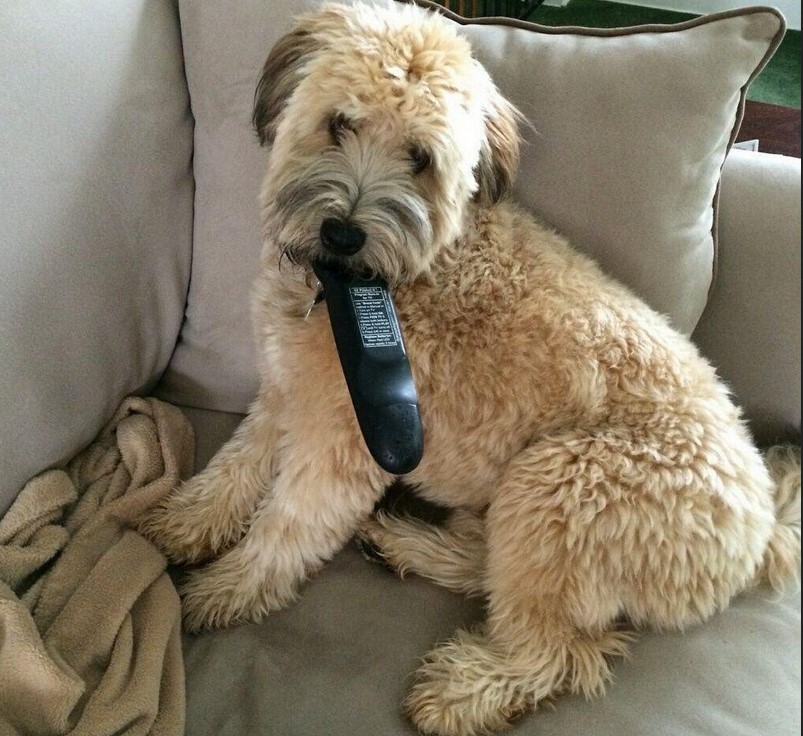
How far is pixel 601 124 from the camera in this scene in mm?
1253

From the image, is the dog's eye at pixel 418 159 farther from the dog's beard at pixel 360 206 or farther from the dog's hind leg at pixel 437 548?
the dog's hind leg at pixel 437 548

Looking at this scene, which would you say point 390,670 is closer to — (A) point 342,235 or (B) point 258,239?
(A) point 342,235

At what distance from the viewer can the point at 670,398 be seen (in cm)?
117

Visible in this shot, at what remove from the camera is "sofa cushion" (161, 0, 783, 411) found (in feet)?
3.98

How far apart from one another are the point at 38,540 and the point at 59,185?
0.65 m

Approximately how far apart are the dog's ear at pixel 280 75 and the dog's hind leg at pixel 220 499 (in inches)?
21.2

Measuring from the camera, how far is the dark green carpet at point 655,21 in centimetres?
70

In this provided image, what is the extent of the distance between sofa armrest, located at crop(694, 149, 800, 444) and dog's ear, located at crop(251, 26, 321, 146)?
0.79 meters

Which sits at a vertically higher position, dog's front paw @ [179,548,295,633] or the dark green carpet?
the dark green carpet

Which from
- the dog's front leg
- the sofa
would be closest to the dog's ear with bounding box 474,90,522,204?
the sofa

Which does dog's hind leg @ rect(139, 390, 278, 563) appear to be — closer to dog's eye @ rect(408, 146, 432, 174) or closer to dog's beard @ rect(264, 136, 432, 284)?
dog's beard @ rect(264, 136, 432, 284)

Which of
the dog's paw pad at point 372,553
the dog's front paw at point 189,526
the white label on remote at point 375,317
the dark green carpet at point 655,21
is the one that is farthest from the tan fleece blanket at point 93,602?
the dark green carpet at point 655,21

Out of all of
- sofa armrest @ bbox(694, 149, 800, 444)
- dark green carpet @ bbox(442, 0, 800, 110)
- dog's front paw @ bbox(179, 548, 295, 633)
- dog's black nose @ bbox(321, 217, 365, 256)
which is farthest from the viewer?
dog's front paw @ bbox(179, 548, 295, 633)

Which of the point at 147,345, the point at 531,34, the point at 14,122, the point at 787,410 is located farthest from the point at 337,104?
the point at 787,410
